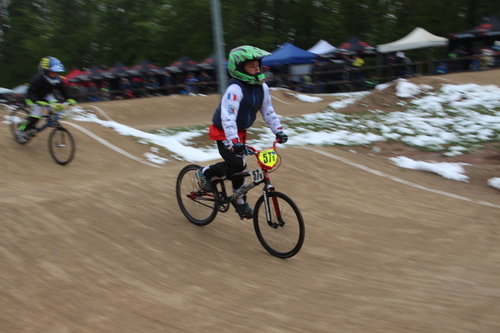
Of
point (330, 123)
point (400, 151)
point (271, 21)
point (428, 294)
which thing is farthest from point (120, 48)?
point (428, 294)

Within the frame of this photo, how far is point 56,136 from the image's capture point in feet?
32.2

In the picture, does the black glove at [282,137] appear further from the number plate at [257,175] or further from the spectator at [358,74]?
the spectator at [358,74]

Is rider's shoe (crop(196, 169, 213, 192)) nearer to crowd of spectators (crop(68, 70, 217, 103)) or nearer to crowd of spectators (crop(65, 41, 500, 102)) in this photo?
crowd of spectators (crop(65, 41, 500, 102))

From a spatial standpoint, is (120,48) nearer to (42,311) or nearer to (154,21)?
(154,21)

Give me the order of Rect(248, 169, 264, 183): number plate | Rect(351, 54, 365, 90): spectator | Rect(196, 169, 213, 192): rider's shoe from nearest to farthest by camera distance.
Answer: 1. Rect(248, 169, 264, 183): number plate
2. Rect(196, 169, 213, 192): rider's shoe
3. Rect(351, 54, 365, 90): spectator

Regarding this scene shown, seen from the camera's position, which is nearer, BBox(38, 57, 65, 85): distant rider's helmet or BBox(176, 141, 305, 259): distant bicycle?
BBox(176, 141, 305, 259): distant bicycle

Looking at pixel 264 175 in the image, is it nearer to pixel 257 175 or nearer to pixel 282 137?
pixel 257 175

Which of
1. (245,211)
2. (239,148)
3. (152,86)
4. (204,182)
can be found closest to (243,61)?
(239,148)

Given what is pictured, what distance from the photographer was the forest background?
37.2 m

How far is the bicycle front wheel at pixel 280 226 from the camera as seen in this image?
17.7 feet

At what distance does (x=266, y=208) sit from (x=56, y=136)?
5.96 meters

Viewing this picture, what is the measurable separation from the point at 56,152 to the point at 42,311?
255 inches

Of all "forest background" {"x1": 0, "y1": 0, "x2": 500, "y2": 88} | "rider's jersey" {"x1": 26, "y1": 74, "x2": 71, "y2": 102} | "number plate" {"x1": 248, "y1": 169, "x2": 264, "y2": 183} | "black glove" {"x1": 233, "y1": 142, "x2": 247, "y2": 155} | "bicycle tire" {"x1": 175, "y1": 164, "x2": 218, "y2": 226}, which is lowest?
"bicycle tire" {"x1": 175, "y1": 164, "x2": 218, "y2": 226}

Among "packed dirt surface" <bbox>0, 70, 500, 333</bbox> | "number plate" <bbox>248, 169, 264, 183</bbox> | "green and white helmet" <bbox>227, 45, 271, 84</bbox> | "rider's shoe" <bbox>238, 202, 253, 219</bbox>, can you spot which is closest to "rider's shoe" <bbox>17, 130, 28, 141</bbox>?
"packed dirt surface" <bbox>0, 70, 500, 333</bbox>
